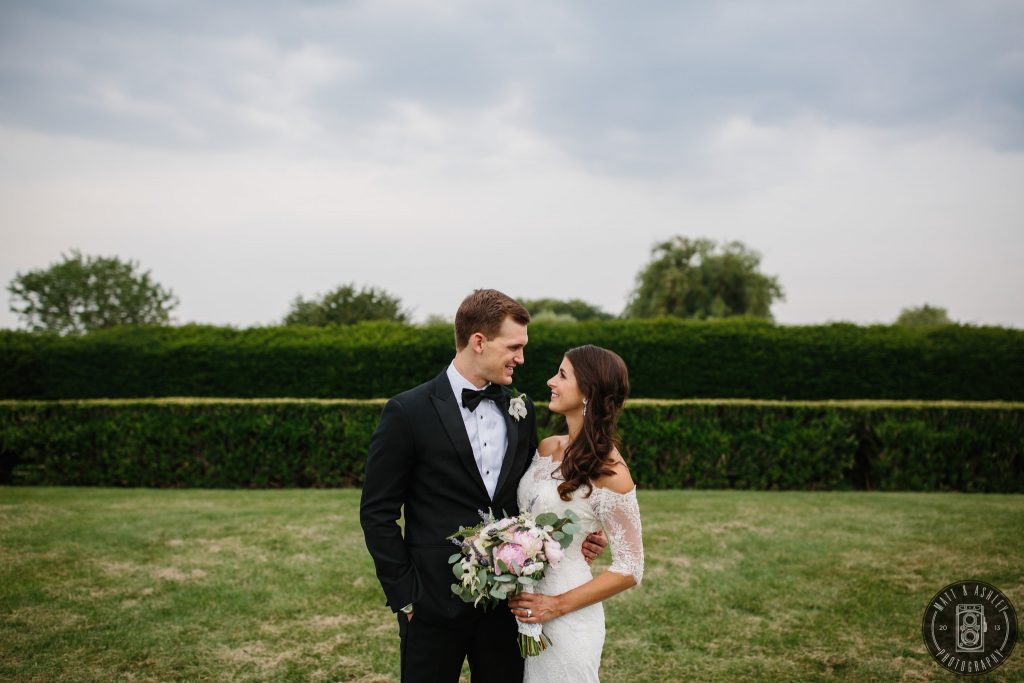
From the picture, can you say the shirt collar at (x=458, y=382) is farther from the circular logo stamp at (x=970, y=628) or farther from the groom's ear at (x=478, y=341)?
the circular logo stamp at (x=970, y=628)

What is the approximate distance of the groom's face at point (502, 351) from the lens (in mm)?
2678

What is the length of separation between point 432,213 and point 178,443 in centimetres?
652

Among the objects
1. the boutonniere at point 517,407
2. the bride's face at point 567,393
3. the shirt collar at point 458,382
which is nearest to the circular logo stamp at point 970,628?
the bride's face at point 567,393

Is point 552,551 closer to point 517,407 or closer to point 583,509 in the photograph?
point 583,509

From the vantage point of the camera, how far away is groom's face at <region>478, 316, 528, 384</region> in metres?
2.68

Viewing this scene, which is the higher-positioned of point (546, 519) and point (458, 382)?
point (458, 382)

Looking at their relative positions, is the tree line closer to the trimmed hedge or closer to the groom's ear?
the trimmed hedge

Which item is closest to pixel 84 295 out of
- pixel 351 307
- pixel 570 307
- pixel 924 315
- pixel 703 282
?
pixel 351 307

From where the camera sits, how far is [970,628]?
197 inches

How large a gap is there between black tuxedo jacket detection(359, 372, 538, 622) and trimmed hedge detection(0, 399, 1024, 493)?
26.3 feet

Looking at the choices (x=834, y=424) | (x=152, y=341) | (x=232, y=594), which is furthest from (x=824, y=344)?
(x=152, y=341)

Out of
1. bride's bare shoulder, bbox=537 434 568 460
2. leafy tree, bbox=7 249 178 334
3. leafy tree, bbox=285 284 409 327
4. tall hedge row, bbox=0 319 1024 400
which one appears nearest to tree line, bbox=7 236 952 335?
leafy tree, bbox=7 249 178 334

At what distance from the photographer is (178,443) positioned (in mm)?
11148

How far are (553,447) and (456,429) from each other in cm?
60
